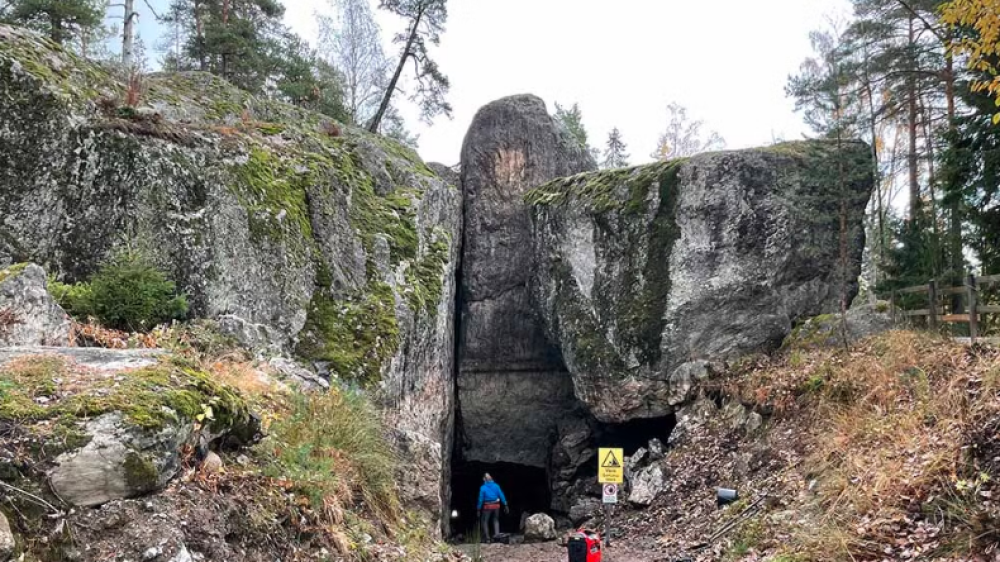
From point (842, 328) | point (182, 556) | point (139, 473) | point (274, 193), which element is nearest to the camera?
point (182, 556)

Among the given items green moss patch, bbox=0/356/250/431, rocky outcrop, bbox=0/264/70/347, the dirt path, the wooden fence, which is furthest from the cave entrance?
green moss patch, bbox=0/356/250/431

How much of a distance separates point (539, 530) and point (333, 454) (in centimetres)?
962

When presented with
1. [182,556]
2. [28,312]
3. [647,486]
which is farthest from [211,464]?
[647,486]

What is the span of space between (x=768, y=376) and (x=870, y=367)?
9.70 feet

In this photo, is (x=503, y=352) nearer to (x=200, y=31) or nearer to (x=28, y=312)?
(x=200, y=31)

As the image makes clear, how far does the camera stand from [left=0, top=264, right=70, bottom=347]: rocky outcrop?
590cm

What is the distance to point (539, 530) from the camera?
13.9 metres

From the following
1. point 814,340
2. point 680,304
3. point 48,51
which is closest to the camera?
point 48,51

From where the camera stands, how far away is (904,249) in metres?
13.3

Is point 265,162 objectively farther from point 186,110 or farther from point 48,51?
point 48,51

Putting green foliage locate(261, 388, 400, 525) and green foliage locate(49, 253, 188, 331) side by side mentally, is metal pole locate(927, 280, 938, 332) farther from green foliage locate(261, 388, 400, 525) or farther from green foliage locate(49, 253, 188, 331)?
green foliage locate(49, 253, 188, 331)

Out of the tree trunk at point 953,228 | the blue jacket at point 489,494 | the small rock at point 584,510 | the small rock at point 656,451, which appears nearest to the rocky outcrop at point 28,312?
the blue jacket at point 489,494

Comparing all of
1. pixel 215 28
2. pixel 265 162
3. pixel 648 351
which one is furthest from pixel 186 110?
pixel 648 351

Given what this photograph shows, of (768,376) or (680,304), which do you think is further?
(680,304)
